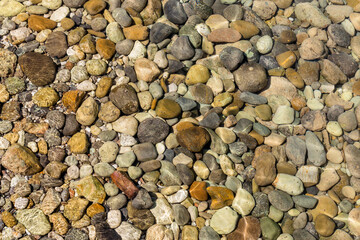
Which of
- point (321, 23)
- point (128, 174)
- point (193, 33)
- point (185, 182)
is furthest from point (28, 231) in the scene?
point (321, 23)

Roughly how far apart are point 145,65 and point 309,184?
2488 mm

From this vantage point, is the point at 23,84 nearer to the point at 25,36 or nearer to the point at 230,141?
the point at 25,36

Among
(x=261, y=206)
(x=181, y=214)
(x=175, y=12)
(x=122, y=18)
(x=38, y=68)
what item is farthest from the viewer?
(x=175, y=12)

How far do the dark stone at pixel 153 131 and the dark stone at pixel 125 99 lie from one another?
252 millimetres

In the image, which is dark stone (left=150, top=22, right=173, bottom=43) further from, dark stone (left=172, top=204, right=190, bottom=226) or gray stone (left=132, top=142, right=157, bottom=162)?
dark stone (left=172, top=204, right=190, bottom=226)

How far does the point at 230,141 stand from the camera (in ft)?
13.3

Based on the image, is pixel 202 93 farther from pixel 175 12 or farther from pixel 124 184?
pixel 124 184

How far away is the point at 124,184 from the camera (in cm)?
366

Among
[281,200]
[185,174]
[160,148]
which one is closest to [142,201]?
[185,174]

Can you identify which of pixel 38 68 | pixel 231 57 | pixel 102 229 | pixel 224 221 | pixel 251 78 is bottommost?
pixel 102 229

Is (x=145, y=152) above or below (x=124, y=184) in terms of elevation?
above

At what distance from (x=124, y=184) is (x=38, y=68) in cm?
187

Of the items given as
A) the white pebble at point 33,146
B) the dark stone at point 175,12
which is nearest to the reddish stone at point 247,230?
the white pebble at point 33,146

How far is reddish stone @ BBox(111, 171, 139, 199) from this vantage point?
3633mm
